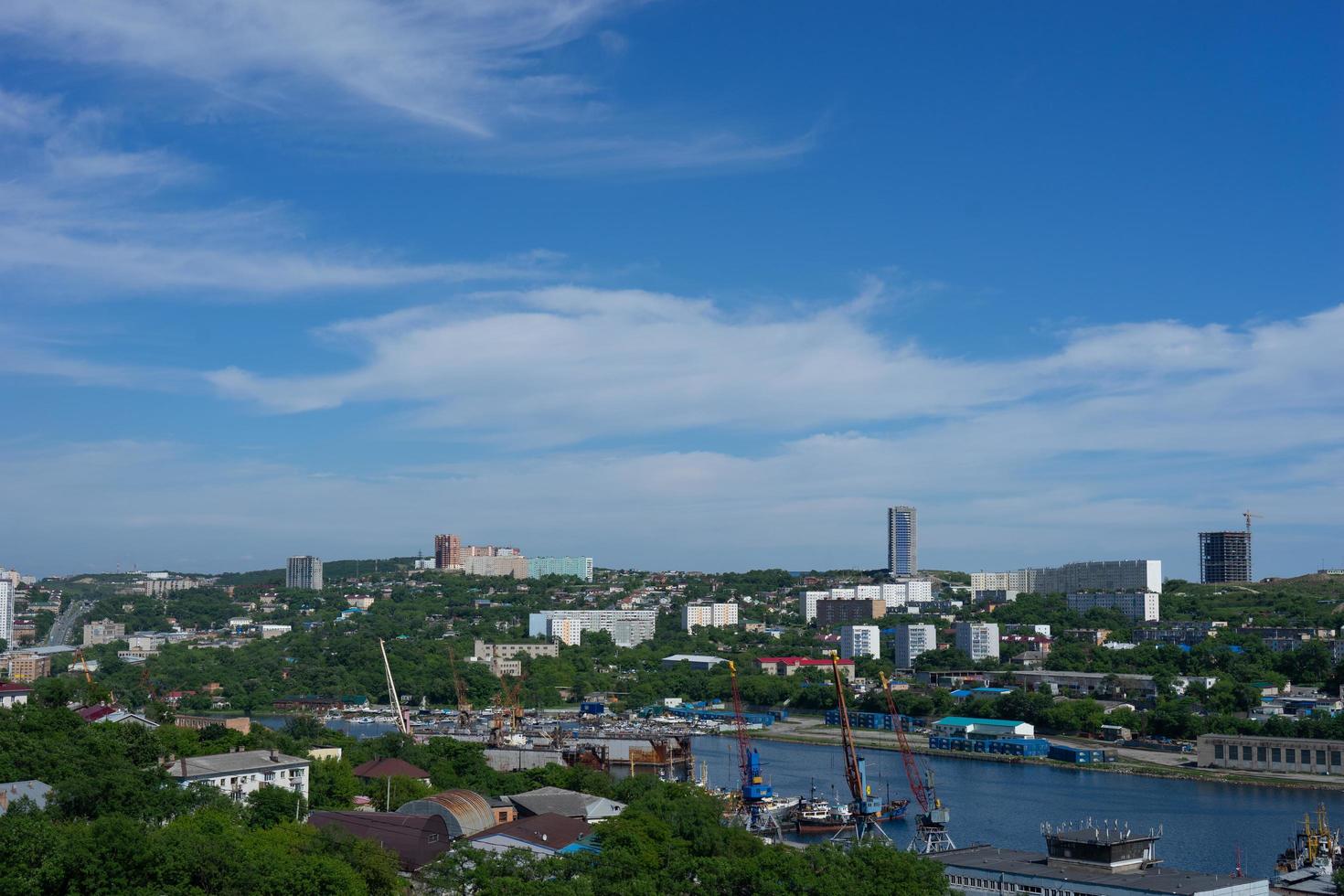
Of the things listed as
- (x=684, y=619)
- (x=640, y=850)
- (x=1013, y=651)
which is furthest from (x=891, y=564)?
(x=640, y=850)

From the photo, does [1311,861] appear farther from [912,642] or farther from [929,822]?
[912,642]

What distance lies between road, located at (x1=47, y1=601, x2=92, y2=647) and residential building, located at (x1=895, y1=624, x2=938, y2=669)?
30763 mm

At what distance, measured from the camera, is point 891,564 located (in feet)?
237

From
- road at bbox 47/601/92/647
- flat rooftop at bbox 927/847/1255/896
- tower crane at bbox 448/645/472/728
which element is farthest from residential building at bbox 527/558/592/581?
flat rooftop at bbox 927/847/1255/896

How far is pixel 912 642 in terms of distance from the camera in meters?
38.6

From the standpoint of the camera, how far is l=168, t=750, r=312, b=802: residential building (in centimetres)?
1227

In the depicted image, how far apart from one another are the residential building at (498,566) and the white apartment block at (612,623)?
2012 cm

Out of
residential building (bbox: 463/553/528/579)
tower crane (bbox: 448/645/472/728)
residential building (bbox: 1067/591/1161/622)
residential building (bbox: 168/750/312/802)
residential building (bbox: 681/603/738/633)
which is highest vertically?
residential building (bbox: 463/553/528/579)

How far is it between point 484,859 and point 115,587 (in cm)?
7521

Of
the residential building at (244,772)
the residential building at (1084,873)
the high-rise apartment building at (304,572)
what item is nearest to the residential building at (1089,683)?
the residential building at (1084,873)

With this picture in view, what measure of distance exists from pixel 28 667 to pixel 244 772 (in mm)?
28877

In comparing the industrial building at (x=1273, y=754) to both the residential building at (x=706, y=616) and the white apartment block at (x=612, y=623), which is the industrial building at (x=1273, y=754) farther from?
the residential building at (x=706, y=616)

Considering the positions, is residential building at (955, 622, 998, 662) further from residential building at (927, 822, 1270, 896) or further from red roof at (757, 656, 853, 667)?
residential building at (927, 822, 1270, 896)

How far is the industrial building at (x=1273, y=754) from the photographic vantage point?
21.1 m
